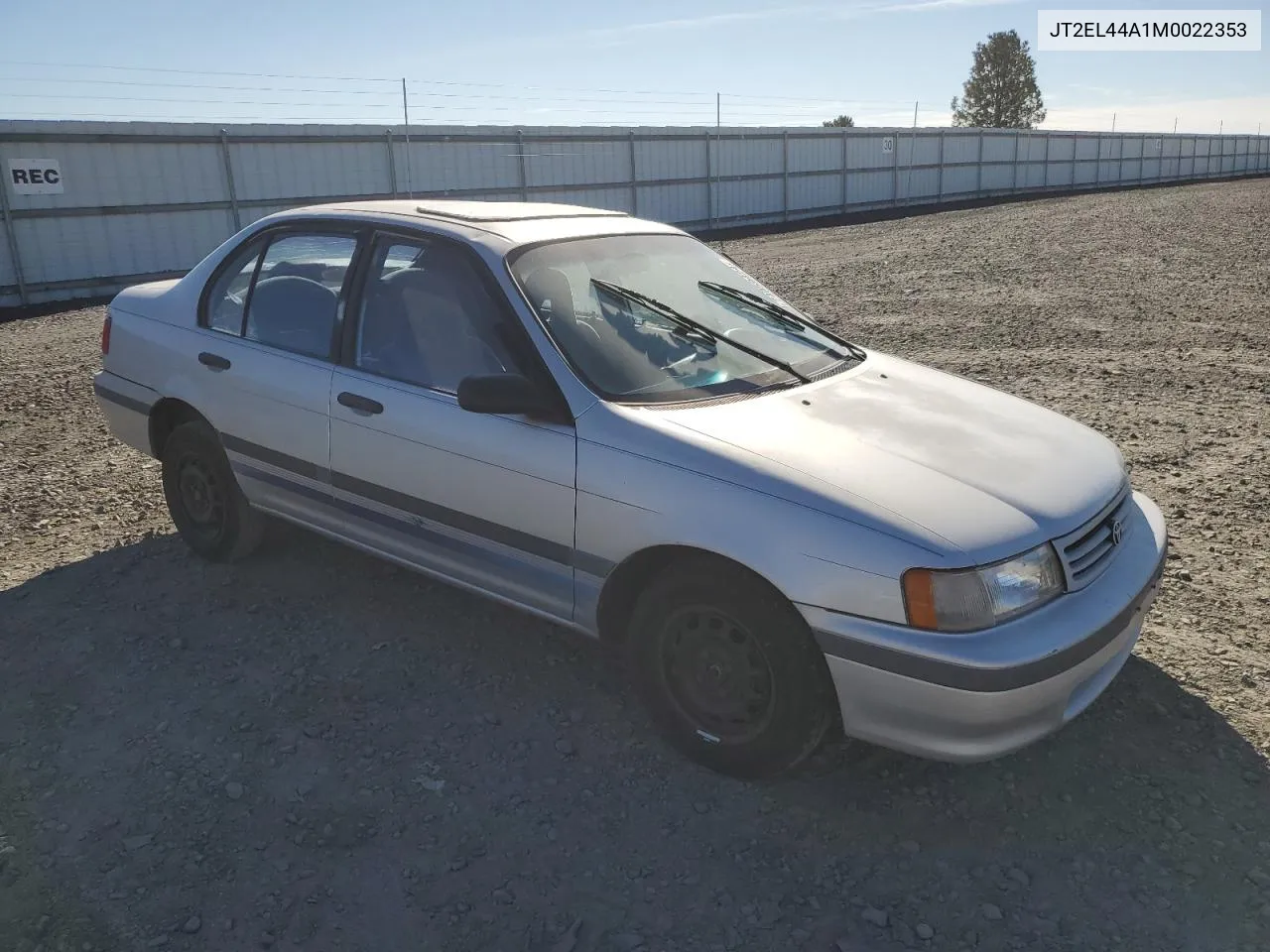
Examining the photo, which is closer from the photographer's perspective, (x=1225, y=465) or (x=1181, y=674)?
(x=1181, y=674)

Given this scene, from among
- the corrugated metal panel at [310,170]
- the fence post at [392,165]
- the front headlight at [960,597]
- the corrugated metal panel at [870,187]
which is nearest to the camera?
the front headlight at [960,597]

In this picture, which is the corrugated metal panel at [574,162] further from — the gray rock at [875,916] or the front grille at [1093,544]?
the gray rock at [875,916]

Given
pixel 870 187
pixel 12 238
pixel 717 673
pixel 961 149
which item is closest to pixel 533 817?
pixel 717 673

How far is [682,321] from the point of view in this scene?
3.71 meters

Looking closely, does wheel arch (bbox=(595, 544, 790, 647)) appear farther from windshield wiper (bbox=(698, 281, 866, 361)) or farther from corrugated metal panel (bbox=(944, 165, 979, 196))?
corrugated metal panel (bbox=(944, 165, 979, 196))

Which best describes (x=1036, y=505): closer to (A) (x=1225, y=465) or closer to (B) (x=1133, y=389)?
(A) (x=1225, y=465)

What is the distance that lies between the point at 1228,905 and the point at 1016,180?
135 ft

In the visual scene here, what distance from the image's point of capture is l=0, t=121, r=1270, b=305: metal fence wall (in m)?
15.4

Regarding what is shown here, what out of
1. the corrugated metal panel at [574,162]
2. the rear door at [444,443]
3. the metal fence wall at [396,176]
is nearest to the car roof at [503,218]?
the rear door at [444,443]

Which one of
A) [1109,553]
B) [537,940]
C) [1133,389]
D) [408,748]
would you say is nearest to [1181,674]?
[1109,553]

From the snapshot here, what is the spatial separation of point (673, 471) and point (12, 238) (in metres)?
15.6

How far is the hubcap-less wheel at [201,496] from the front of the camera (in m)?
4.61

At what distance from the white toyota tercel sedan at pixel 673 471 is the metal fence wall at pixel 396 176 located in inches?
517

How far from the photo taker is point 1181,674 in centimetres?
365
